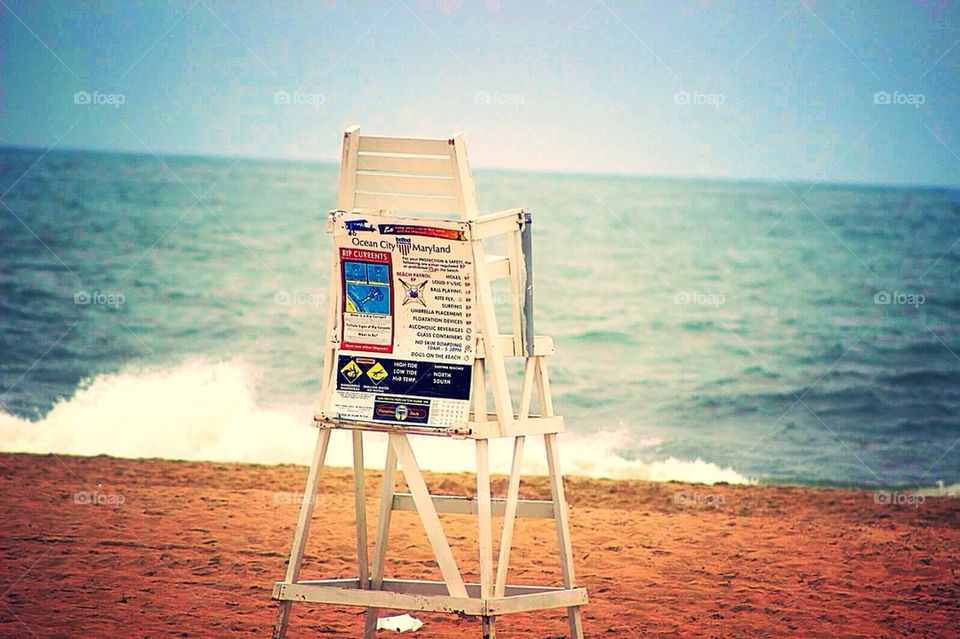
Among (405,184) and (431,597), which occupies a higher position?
(405,184)

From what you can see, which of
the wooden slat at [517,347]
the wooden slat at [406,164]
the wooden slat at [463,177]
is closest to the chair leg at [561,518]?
the wooden slat at [517,347]

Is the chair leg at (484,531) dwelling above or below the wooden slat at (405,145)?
below

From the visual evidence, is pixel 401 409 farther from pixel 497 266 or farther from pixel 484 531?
pixel 497 266

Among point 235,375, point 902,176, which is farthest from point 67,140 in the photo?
point 902,176

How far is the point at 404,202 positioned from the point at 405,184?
6cm

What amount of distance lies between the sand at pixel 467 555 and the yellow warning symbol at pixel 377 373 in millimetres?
1561

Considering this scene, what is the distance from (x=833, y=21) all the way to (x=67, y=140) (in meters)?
8.99

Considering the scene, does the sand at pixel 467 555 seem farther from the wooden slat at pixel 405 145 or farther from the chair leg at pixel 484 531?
the wooden slat at pixel 405 145

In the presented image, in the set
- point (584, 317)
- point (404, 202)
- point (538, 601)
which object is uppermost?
point (584, 317)

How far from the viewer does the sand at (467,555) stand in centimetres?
527

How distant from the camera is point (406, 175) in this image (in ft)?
12.9

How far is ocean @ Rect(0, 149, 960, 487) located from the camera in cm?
1277

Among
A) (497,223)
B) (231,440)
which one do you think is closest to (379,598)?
(497,223)

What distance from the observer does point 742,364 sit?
15812 mm
